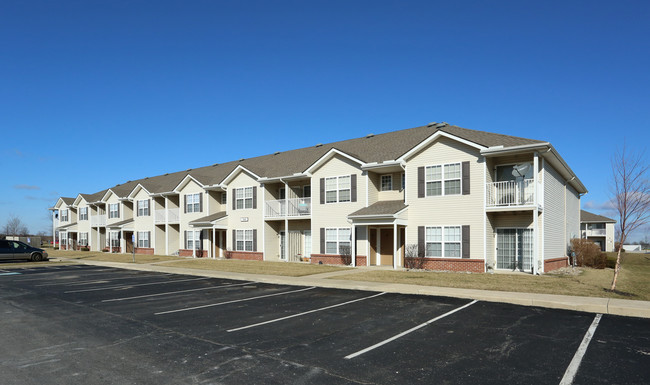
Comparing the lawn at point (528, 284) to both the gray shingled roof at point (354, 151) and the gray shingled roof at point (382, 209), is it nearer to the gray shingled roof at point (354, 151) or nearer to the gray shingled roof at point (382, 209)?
the gray shingled roof at point (382, 209)

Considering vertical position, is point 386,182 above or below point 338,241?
above

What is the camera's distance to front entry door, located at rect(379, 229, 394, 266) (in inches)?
996

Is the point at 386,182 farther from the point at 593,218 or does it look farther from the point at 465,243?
the point at 593,218

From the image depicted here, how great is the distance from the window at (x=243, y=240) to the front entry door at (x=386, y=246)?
1117 centimetres

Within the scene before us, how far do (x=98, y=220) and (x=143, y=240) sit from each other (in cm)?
1213

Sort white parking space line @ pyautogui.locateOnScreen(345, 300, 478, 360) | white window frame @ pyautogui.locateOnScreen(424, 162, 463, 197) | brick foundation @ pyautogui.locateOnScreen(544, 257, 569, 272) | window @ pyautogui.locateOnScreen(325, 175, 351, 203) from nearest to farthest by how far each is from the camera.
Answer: white parking space line @ pyautogui.locateOnScreen(345, 300, 478, 360), brick foundation @ pyautogui.locateOnScreen(544, 257, 569, 272), white window frame @ pyautogui.locateOnScreen(424, 162, 463, 197), window @ pyautogui.locateOnScreen(325, 175, 351, 203)

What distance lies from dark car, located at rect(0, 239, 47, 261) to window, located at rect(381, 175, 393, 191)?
27.0 metres

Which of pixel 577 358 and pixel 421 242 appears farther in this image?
pixel 421 242

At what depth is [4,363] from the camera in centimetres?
698

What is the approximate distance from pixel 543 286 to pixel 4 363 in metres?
15.0

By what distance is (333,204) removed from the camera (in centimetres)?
2673

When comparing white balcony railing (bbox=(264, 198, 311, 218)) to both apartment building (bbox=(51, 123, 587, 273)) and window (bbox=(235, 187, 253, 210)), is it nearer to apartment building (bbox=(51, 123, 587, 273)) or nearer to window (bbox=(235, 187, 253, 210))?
apartment building (bbox=(51, 123, 587, 273))

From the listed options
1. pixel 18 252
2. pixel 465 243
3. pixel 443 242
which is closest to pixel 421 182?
pixel 443 242

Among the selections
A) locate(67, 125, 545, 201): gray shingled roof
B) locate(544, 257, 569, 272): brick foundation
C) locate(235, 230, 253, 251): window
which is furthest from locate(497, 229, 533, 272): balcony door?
locate(235, 230, 253, 251): window
